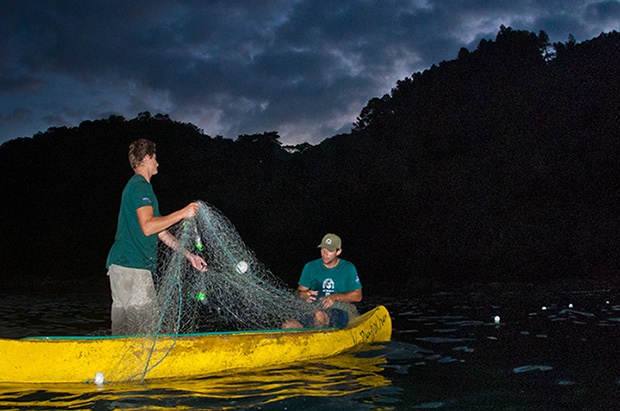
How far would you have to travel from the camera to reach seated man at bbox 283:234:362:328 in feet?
30.1

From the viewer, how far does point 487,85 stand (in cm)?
7312

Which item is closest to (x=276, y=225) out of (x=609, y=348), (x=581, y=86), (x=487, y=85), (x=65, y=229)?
(x=65, y=229)

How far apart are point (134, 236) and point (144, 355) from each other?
54.5 inches

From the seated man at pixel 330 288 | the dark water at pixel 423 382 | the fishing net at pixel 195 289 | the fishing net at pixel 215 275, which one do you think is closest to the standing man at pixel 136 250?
Result: the fishing net at pixel 195 289

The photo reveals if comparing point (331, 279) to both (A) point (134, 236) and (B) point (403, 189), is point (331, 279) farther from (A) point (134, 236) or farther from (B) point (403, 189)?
(B) point (403, 189)

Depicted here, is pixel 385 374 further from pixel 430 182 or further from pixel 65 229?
pixel 65 229

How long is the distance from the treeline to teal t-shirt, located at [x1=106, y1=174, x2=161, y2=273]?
87.7 feet

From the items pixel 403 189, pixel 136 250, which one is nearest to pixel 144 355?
pixel 136 250

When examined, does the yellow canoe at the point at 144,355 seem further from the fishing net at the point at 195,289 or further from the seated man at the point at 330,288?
the seated man at the point at 330,288

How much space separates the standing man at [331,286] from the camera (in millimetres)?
9188

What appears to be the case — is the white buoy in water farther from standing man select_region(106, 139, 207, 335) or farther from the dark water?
standing man select_region(106, 139, 207, 335)

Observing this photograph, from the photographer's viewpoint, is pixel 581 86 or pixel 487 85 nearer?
pixel 581 86

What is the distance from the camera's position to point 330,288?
9.48 m

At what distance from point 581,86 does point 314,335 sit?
50.1 m
